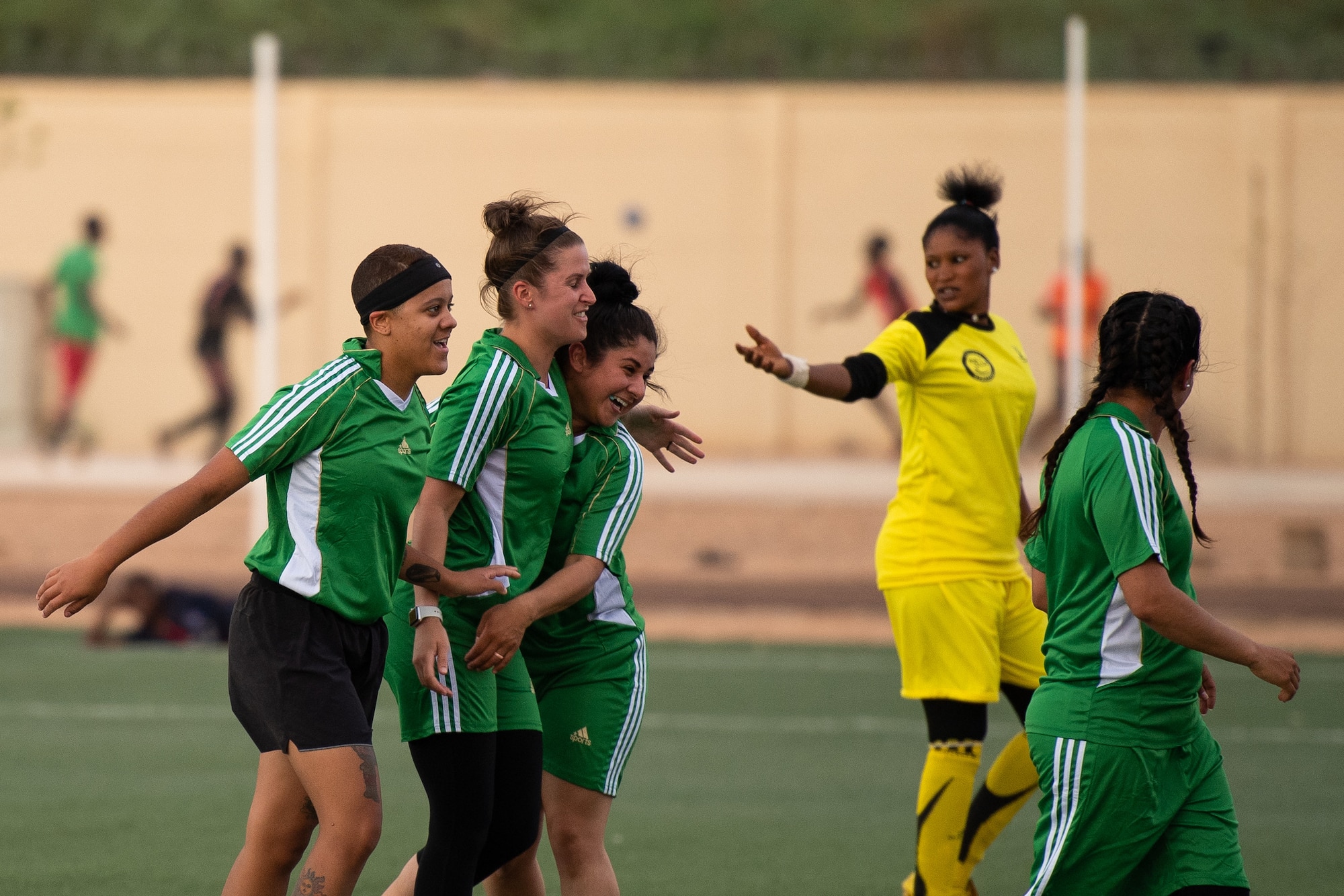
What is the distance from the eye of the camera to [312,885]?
13.5ft

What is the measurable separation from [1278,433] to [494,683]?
61.1 feet

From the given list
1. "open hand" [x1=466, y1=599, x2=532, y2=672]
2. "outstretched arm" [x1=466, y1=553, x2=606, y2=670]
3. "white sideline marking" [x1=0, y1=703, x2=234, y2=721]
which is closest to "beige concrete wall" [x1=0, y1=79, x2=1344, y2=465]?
"white sideline marking" [x1=0, y1=703, x2=234, y2=721]

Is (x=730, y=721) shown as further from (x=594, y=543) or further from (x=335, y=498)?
(x=335, y=498)

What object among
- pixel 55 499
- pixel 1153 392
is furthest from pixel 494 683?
pixel 55 499

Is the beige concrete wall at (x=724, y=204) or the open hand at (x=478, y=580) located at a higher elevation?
the beige concrete wall at (x=724, y=204)

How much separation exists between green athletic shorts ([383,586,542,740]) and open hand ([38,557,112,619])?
761mm

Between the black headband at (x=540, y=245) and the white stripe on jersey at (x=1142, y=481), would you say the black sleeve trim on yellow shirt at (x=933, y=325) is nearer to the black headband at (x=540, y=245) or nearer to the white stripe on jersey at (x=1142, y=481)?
the black headband at (x=540, y=245)

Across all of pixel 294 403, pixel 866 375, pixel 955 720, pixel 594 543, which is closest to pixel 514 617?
pixel 594 543

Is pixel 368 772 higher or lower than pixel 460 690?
lower

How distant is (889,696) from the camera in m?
10.6

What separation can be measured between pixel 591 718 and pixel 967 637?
56.9 inches

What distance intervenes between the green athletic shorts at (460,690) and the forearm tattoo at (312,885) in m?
0.38

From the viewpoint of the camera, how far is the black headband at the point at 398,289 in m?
4.31

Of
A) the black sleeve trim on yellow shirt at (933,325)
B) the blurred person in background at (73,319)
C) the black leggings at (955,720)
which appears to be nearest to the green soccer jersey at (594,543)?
the black leggings at (955,720)
